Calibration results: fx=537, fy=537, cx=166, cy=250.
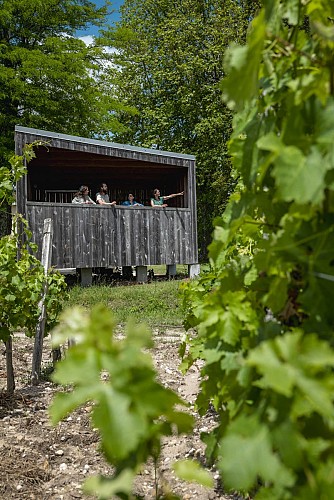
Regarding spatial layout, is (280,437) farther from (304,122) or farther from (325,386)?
(304,122)

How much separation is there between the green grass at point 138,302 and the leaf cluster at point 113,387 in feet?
28.6

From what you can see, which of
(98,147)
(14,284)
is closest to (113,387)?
(14,284)

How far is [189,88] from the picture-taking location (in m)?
30.4

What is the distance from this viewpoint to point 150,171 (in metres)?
18.8

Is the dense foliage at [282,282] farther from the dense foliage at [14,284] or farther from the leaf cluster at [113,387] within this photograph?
the dense foliage at [14,284]

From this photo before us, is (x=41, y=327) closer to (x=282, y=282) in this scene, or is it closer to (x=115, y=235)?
(x=282, y=282)

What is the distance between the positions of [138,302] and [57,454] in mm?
7203

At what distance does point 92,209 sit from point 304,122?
46.2 feet

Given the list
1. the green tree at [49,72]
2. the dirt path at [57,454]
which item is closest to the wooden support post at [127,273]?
the green tree at [49,72]

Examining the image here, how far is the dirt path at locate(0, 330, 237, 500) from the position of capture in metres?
3.48

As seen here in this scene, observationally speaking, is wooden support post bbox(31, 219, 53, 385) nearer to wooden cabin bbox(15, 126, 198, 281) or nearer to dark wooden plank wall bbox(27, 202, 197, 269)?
wooden cabin bbox(15, 126, 198, 281)

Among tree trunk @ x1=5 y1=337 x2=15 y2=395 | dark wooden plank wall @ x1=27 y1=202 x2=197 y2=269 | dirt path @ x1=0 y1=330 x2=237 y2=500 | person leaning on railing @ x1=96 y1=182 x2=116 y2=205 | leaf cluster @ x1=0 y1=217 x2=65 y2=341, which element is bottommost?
dirt path @ x1=0 y1=330 x2=237 y2=500

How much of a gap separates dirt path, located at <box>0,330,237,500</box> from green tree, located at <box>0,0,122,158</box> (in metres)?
16.4

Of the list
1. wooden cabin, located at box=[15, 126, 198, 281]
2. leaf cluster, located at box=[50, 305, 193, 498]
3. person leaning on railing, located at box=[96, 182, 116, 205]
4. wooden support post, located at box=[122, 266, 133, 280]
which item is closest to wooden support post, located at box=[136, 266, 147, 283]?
wooden cabin, located at box=[15, 126, 198, 281]
